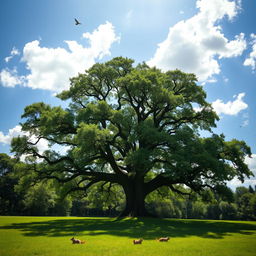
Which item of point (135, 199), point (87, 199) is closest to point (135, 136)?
point (135, 199)

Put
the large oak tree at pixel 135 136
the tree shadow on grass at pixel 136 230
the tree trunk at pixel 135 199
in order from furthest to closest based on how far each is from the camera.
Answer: the tree trunk at pixel 135 199 < the large oak tree at pixel 135 136 < the tree shadow on grass at pixel 136 230

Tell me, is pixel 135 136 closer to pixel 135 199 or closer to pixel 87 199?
pixel 135 199

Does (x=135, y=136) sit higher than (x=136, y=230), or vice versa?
(x=135, y=136)

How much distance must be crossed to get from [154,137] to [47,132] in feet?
41.2

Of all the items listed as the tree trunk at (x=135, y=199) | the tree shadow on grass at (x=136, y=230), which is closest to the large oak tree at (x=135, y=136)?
the tree trunk at (x=135, y=199)

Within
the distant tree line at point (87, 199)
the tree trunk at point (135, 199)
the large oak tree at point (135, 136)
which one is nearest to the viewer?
the large oak tree at point (135, 136)

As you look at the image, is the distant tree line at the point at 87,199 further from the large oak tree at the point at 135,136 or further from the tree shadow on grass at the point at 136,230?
the tree shadow on grass at the point at 136,230

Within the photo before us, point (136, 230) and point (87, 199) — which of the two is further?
point (87, 199)

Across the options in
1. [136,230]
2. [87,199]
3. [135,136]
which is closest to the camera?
[136,230]

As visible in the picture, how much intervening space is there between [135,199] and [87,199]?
11992 mm

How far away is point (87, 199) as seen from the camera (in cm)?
3656

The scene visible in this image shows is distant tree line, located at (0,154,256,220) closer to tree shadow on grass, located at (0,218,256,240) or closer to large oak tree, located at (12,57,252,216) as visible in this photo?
large oak tree, located at (12,57,252,216)

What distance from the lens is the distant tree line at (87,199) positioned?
90.3 ft

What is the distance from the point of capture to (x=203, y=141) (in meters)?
25.0
